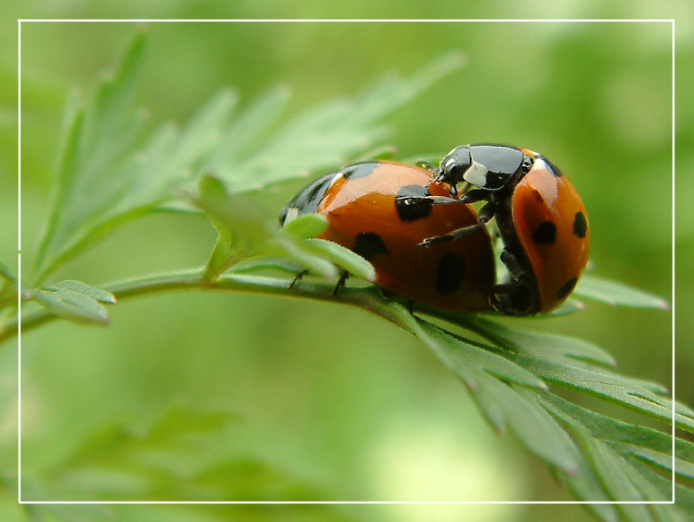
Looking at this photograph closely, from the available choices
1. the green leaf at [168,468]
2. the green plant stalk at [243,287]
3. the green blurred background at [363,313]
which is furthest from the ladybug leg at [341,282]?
the green blurred background at [363,313]

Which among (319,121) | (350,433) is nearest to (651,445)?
(319,121)

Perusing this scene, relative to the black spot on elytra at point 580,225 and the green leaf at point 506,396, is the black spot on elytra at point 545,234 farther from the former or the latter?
the green leaf at point 506,396

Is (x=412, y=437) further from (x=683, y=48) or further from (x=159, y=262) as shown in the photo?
(x=683, y=48)

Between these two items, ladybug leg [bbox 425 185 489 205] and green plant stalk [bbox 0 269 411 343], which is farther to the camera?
ladybug leg [bbox 425 185 489 205]

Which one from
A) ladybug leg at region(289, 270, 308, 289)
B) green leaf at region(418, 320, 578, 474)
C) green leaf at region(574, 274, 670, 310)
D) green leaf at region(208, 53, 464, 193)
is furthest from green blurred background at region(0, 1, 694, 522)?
green leaf at region(418, 320, 578, 474)

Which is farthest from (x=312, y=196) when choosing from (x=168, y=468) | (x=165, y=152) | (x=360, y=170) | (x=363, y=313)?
(x=363, y=313)

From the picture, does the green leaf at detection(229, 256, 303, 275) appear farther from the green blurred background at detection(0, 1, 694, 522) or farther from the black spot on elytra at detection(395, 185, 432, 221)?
the green blurred background at detection(0, 1, 694, 522)

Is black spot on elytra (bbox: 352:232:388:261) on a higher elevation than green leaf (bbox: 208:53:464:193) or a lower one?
lower

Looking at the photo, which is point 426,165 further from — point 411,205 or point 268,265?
point 268,265
